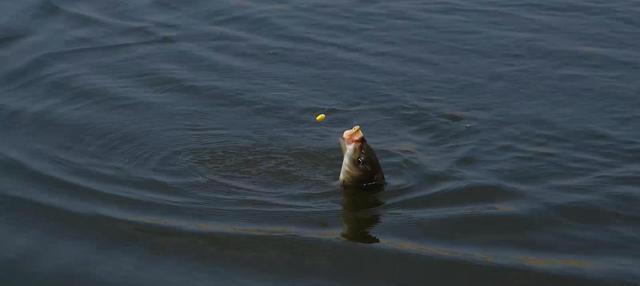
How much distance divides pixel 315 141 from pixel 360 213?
1536 millimetres

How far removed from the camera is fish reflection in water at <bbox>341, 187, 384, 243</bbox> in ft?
26.2

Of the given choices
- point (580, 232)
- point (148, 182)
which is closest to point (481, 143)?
point (580, 232)

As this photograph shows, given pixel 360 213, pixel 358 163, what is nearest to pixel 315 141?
pixel 358 163

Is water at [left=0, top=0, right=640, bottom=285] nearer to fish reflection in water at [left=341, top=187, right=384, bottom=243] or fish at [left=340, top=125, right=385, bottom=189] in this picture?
fish reflection in water at [left=341, top=187, right=384, bottom=243]

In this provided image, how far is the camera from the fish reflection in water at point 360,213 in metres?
7.98

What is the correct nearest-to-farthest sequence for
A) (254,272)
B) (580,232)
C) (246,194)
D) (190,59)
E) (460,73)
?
(254,272)
(580,232)
(246,194)
(460,73)
(190,59)

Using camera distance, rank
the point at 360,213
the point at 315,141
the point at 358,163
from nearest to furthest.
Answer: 1. the point at 360,213
2. the point at 358,163
3. the point at 315,141

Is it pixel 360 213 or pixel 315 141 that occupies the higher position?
pixel 315 141

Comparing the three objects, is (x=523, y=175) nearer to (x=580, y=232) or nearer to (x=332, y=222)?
(x=580, y=232)

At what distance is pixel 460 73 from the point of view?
11.4 metres

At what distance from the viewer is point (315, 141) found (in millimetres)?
9805

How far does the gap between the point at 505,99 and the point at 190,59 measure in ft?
12.0

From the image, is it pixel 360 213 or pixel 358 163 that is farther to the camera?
pixel 358 163

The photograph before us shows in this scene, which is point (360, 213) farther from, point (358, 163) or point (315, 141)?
point (315, 141)
